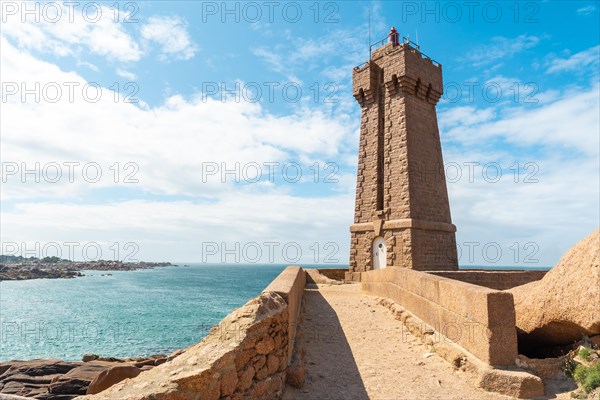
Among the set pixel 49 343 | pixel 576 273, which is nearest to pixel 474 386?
pixel 576 273

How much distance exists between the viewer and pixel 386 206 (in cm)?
1864

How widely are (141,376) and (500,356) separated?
4.79m

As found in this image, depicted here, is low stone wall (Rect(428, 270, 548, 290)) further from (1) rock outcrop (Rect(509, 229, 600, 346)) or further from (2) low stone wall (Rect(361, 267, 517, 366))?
(1) rock outcrop (Rect(509, 229, 600, 346))

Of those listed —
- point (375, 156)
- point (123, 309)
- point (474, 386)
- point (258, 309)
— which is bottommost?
point (123, 309)

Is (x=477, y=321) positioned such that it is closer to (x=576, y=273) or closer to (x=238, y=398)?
(x=576, y=273)

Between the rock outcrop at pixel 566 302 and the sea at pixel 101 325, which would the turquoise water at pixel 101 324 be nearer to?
the sea at pixel 101 325

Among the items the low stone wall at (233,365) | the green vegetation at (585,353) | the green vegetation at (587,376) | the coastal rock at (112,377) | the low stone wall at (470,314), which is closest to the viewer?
the low stone wall at (233,365)

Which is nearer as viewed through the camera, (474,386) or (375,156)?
(474,386)

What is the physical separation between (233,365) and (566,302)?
15.6ft

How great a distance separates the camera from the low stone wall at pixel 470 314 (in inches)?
217

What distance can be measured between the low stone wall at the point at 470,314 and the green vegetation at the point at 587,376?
2.49 ft

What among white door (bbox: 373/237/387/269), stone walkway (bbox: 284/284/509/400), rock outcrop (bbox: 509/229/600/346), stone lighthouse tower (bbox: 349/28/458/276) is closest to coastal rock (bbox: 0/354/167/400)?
stone walkway (bbox: 284/284/509/400)

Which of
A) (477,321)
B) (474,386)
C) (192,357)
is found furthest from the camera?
(477,321)

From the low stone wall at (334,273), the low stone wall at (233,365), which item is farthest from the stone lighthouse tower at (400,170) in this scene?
the low stone wall at (233,365)
